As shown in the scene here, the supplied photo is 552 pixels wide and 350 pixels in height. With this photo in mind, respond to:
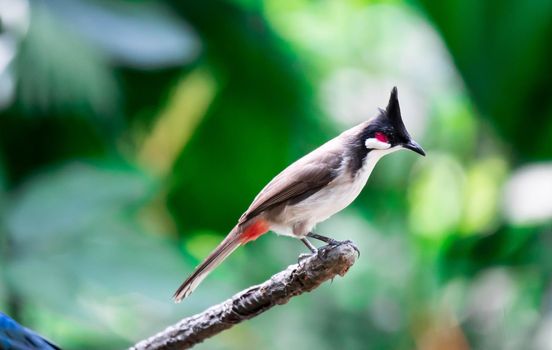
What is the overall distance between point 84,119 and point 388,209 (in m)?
1.51

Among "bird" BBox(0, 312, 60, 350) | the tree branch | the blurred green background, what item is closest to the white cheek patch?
the tree branch

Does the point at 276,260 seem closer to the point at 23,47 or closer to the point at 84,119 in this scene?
the point at 84,119

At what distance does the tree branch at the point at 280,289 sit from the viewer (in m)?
1.29

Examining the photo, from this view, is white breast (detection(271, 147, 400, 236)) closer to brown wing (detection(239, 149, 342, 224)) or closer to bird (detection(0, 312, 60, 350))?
brown wing (detection(239, 149, 342, 224))

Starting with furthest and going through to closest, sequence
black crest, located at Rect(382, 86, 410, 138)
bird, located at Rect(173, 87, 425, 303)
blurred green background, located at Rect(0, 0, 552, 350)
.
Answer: blurred green background, located at Rect(0, 0, 552, 350)
bird, located at Rect(173, 87, 425, 303)
black crest, located at Rect(382, 86, 410, 138)

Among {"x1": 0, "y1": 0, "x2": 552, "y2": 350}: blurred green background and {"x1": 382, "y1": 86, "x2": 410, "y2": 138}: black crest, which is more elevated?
{"x1": 0, "y1": 0, "x2": 552, "y2": 350}: blurred green background

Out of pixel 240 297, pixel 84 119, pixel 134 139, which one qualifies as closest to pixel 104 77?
pixel 84 119

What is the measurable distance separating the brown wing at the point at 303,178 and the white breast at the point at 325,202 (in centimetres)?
1

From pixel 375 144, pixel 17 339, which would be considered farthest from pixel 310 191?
pixel 17 339

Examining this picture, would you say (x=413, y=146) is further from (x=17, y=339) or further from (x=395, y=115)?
(x=17, y=339)

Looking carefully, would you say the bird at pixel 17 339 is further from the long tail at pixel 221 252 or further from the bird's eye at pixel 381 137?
the bird's eye at pixel 381 137

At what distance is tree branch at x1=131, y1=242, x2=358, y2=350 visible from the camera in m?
1.29

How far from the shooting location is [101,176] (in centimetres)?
353

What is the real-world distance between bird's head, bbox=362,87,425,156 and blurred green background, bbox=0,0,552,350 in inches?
83.4
